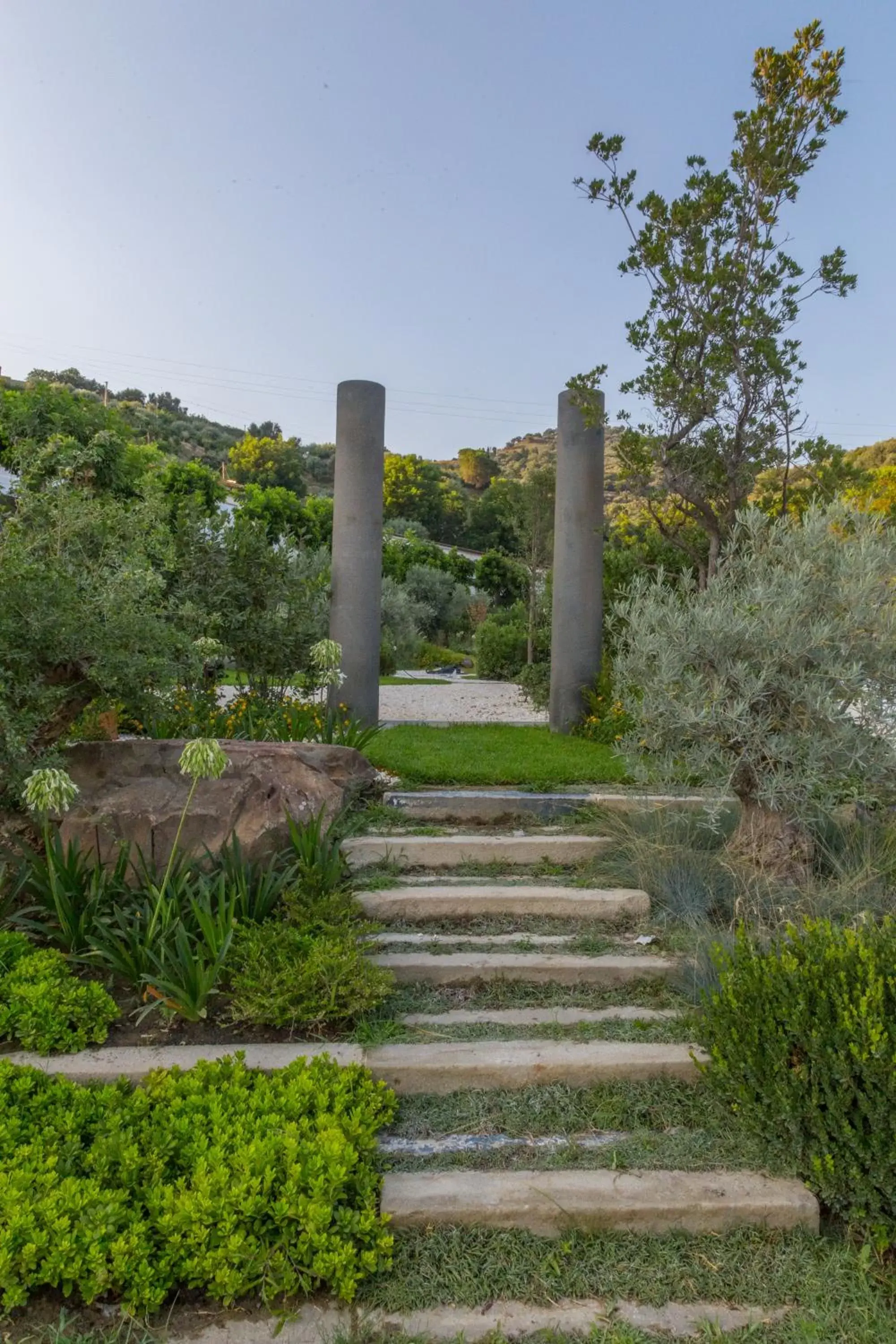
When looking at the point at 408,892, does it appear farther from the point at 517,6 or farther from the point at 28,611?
the point at 517,6

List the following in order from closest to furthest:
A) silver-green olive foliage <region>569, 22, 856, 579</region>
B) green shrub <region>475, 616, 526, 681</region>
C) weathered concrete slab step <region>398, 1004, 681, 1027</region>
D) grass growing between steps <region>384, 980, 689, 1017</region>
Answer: weathered concrete slab step <region>398, 1004, 681, 1027</region>
grass growing between steps <region>384, 980, 689, 1017</region>
silver-green olive foliage <region>569, 22, 856, 579</region>
green shrub <region>475, 616, 526, 681</region>

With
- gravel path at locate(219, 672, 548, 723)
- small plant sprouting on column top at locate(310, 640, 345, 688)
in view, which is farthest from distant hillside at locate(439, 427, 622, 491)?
small plant sprouting on column top at locate(310, 640, 345, 688)

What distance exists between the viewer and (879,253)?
17.9 ft

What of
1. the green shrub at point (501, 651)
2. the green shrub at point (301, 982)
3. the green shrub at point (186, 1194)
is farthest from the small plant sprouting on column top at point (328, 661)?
the green shrub at point (501, 651)

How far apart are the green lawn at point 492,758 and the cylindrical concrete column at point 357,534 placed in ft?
1.74

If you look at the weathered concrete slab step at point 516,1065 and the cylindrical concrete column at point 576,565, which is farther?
the cylindrical concrete column at point 576,565

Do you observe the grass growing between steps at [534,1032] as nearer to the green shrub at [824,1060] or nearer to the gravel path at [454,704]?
the green shrub at [824,1060]

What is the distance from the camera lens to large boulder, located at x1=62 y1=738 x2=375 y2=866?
10.7 ft

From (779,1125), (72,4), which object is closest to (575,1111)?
(779,1125)

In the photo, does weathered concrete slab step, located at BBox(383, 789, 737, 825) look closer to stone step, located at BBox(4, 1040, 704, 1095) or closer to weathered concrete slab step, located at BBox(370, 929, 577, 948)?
weathered concrete slab step, located at BBox(370, 929, 577, 948)

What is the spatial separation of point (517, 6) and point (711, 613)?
550 cm

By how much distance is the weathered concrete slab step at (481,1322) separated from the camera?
1.63 meters

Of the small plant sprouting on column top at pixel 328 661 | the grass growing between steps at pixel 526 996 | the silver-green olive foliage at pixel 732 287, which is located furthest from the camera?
the silver-green olive foliage at pixel 732 287

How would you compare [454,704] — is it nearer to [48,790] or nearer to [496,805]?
[496,805]
